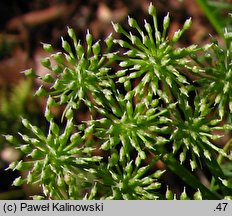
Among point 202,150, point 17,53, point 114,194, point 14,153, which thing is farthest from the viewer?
point 17,53

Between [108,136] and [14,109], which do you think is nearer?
[108,136]

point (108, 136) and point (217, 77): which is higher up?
point (217, 77)

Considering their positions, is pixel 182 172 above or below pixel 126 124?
below

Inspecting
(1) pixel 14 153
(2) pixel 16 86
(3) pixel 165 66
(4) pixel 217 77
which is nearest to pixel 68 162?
(3) pixel 165 66

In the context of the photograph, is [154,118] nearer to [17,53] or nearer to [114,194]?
[114,194]

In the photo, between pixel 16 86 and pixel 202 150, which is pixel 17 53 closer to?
pixel 16 86

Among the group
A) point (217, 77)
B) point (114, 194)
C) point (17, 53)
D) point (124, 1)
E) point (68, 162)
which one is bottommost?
point (114, 194)

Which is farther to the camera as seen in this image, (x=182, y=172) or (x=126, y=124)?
(x=182, y=172)

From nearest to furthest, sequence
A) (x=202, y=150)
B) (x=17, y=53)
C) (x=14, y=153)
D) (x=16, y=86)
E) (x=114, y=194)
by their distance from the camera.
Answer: (x=114, y=194) → (x=202, y=150) → (x=14, y=153) → (x=16, y=86) → (x=17, y=53)
